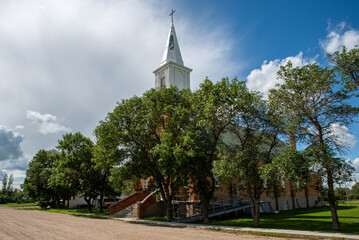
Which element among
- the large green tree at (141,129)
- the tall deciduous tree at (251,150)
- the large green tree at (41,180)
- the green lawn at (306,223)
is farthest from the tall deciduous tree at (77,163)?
the tall deciduous tree at (251,150)

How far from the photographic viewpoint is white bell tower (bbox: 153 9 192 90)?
115 feet

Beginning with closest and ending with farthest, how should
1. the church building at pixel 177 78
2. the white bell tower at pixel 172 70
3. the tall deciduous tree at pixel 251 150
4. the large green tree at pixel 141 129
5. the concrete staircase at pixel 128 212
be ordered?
1. the tall deciduous tree at pixel 251 150
2. the large green tree at pixel 141 129
3. the concrete staircase at pixel 128 212
4. the church building at pixel 177 78
5. the white bell tower at pixel 172 70

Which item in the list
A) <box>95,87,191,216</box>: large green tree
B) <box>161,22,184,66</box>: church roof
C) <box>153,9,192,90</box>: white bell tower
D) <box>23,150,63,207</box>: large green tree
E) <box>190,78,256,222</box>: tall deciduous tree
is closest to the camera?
<box>190,78,256,222</box>: tall deciduous tree

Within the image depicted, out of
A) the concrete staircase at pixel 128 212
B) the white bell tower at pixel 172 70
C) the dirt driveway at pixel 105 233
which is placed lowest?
the concrete staircase at pixel 128 212

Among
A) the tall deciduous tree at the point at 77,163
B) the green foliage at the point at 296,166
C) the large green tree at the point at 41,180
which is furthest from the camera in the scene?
the large green tree at the point at 41,180

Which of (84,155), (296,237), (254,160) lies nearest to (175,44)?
(84,155)

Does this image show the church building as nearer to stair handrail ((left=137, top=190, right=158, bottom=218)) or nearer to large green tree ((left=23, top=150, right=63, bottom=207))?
stair handrail ((left=137, top=190, right=158, bottom=218))

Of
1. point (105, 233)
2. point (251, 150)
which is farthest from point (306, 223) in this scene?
point (105, 233)

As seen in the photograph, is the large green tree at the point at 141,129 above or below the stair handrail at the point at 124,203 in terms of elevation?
above

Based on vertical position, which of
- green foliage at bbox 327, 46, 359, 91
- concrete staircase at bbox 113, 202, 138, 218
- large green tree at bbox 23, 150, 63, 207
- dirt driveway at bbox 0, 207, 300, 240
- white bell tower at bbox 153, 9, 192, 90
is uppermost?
white bell tower at bbox 153, 9, 192, 90

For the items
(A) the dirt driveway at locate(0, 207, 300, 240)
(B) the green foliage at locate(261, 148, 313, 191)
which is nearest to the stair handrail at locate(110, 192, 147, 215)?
(A) the dirt driveway at locate(0, 207, 300, 240)

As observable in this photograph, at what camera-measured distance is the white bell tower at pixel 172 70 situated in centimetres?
3506

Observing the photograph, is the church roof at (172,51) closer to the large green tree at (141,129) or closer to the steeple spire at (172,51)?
the steeple spire at (172,51)

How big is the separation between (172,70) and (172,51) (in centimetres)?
385
